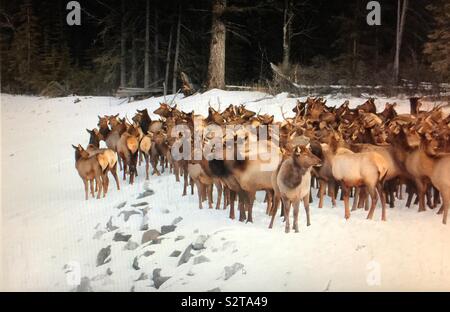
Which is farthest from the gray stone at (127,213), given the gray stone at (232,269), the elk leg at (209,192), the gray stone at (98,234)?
the gray stone at (232,269)

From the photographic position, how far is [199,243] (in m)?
5.00

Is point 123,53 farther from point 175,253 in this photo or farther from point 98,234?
point 175,253

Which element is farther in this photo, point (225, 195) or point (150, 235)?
point (225, 195)

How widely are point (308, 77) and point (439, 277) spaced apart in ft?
25.7

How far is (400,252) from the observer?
4.50m

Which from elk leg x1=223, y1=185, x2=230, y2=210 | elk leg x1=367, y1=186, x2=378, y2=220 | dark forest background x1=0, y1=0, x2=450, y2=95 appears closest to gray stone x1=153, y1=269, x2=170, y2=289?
elk leg x1=223, y1=185, x2=230, y2=210

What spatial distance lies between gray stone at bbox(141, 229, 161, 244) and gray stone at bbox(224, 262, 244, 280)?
1.16 m

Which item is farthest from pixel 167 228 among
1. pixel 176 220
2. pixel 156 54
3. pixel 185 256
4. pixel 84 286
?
pixel 156 54

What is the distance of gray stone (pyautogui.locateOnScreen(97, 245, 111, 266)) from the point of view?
5.15m

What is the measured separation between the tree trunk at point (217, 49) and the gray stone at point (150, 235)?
277 inches

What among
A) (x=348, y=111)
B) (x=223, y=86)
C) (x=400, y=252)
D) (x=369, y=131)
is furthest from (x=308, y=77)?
(x=400, y=252)

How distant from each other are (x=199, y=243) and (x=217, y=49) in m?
7.71

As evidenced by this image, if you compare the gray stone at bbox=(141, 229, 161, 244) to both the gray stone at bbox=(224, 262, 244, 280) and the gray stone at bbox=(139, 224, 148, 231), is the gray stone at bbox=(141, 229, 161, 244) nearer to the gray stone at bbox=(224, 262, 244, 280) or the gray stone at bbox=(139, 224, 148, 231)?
the gray stone at bbox=(139, 224, 148, 231)

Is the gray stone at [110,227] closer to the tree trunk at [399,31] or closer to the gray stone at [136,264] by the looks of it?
the gray stone at [136,264]
